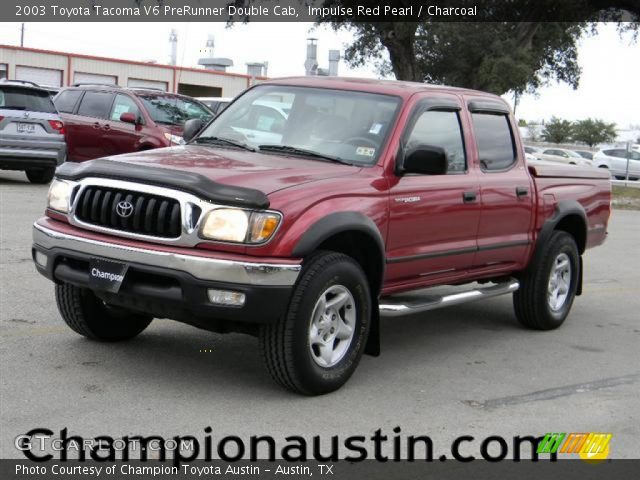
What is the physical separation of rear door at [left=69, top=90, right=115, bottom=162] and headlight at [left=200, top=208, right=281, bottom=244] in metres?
13.1

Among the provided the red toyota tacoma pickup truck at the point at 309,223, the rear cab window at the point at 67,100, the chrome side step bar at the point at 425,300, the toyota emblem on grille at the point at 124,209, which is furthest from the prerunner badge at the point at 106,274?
the rear cab window at the point at 67,100

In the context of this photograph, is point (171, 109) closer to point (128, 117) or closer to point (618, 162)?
point (128, 117)

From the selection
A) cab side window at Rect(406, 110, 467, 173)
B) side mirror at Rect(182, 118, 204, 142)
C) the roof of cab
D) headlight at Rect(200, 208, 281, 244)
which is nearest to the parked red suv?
side mirror at Rect(182, 118, 204, 142)

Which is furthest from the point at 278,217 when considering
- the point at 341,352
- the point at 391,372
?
the point at 391,372

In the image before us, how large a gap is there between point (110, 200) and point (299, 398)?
158 cm

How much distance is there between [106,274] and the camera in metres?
5.59

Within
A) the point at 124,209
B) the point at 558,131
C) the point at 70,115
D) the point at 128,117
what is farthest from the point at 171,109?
the point at 558,131

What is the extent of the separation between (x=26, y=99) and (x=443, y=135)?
11928 millimetres

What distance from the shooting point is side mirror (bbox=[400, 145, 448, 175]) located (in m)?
6.34

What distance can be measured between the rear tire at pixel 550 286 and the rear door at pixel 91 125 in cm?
1137

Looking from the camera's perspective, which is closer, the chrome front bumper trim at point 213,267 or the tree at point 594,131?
the chrome front bumper trim at point 213,267

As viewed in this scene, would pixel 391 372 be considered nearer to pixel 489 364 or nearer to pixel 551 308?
pixel 489 364

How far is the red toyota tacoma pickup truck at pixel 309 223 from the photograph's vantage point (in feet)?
17.8

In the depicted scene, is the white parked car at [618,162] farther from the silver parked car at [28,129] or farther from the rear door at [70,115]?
the silver parked car at [28,129]
